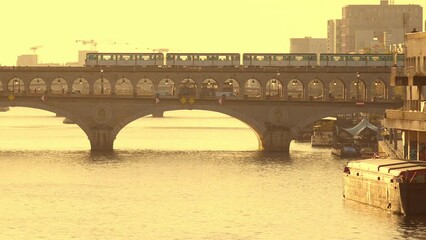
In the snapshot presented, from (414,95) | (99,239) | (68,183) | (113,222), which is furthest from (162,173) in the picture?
(99,239)

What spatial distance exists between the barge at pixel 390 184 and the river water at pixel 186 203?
1.12 metres

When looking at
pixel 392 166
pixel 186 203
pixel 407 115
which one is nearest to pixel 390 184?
pixel 392 166

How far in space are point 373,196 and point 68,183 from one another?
4432 cm

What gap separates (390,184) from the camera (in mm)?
125688

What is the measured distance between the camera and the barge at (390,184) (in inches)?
4840

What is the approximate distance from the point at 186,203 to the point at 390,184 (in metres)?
25.5

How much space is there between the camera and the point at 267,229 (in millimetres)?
124250

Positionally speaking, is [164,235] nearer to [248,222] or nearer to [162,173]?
[248,222]

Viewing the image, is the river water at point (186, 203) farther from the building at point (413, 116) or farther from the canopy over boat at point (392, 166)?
the building at point (413, 116)

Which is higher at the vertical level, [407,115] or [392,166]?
[407,115]

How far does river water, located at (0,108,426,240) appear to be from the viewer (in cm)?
12206

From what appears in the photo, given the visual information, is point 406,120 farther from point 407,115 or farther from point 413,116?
point 413,116

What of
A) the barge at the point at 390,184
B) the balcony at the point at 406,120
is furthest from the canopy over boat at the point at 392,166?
the balcony at the point at 406,120

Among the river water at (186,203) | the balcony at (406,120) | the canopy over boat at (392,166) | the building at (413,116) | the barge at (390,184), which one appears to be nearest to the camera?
the river water at (186,203)
